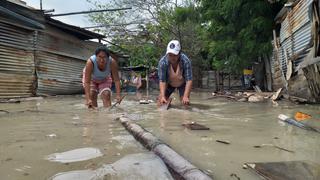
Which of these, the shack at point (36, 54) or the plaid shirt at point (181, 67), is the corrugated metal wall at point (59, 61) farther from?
the plaid shirt at point (181, 67)

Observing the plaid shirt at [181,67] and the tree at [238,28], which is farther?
the tree at [238,28]

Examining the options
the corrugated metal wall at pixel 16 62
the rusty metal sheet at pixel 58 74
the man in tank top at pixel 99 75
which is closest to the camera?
the man in tank top at pixel 99 75

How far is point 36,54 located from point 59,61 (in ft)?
6.94

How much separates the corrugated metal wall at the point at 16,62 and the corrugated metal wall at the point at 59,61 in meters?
0.56

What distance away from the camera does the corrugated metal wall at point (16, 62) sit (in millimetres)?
12414

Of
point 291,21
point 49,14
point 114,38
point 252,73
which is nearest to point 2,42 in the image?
point 49,14

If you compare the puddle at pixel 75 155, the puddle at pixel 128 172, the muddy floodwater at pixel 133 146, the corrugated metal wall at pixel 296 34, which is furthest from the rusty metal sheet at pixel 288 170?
the corrugated metal wall at pixel 296 34

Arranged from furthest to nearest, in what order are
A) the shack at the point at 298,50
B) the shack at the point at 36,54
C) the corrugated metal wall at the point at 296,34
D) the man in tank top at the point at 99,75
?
the shack at the point at 36,54
the corrugated metal wall at the point at 296,34
the shack at the point at 298,50
the man in tank top at the point at 99,75

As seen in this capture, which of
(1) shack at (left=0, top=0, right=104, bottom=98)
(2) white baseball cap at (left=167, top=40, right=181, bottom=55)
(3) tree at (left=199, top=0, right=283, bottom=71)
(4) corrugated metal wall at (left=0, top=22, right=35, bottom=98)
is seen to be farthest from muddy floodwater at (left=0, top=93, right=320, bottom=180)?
(3) tree at (left=199, top=0, right=283, bottom=71)

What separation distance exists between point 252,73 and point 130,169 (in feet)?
59.9

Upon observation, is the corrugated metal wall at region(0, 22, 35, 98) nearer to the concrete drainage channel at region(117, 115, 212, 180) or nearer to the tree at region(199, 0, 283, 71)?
the tree at region(199, 0, 283, 71)

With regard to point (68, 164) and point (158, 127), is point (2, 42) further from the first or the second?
point (68, 164)

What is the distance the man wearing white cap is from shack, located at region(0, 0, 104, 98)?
23.0 ft

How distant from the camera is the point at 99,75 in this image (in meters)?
7.25
